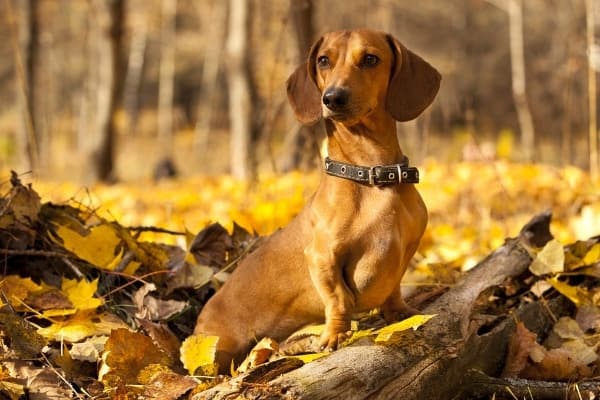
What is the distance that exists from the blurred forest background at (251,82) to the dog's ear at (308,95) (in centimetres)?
168

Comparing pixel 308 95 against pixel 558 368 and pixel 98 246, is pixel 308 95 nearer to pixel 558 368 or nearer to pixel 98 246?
pixel 98 246

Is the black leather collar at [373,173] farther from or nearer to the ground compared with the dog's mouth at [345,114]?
nearer to the ground

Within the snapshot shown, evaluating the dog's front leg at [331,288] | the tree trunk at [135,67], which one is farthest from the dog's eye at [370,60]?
the tree trunk at [135,67]

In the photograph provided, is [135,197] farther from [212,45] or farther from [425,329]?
[212,45]

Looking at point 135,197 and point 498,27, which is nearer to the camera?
point 135,197

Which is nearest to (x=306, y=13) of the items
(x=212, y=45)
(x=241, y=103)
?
(x=241, y=103)

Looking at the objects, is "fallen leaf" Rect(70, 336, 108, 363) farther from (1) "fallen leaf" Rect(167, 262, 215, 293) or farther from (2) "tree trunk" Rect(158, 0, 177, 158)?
(2) "tree trunk" Rect(158, 0, 177, 158)

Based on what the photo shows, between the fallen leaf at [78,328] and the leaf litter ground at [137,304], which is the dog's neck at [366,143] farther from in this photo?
the fallen leaf at [78,328]

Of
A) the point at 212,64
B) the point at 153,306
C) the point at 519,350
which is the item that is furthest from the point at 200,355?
the point at 212,64

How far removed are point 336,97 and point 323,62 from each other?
0.24 m

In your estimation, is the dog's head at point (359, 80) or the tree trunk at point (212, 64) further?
the tree trunk at point (212, 64)

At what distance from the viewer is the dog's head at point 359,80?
2084 millimetres

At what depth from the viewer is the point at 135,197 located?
25.6ft

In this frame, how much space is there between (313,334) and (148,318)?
55 centimetres
